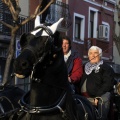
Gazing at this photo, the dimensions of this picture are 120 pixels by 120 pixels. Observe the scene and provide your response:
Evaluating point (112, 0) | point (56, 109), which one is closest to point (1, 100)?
point (56, 109)

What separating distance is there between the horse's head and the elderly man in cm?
222

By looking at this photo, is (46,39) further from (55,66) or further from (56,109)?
(56,109)

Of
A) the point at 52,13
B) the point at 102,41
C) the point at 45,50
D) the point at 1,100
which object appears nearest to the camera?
the point at 45,50

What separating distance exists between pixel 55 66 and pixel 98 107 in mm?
2217

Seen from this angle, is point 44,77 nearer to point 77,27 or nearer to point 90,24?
point 77,27

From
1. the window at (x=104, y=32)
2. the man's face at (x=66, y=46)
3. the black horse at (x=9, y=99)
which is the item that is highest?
the window at (x=104, y=32)

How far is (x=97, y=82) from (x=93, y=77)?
0.10 metres

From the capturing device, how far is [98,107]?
24.8 ft

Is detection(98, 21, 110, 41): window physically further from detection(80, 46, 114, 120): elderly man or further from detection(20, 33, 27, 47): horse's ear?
detection(20, 33, 27, 47): horse's ear

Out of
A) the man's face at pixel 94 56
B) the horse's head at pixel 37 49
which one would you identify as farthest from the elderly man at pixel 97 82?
the horse's head at pixel 37 49

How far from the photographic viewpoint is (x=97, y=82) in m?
7.74

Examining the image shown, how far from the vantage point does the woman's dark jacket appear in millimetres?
7645

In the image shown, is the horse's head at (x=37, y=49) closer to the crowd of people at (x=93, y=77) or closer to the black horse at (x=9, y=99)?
the black horse at (x=9, y=99)

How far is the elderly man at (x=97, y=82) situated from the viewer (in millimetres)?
7633
